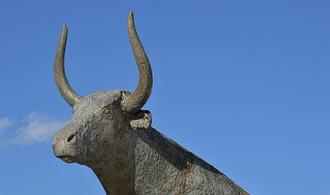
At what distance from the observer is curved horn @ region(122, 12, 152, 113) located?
10711mm

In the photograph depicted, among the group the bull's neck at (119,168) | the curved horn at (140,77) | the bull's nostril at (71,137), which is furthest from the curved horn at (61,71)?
the bull's nostril at (71,137)

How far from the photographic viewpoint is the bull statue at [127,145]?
10594 mm

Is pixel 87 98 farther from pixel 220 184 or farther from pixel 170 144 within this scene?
pixel 220 184

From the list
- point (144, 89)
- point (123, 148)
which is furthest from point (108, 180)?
point (144, 89)

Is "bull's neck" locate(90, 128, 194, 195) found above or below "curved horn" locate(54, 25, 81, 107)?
below

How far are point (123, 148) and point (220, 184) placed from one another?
1382 millimetres

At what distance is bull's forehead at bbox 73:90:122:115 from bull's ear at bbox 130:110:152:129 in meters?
0.26

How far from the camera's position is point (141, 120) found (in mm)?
10953

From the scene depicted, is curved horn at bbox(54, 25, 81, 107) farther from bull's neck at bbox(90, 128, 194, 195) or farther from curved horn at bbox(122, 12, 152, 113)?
bull's neck at bbox(90, 128, 194, 195)

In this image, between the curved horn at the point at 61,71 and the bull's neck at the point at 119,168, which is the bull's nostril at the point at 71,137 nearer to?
the bull's neck at the point at 119,168

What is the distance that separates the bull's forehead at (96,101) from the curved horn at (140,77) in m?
0.15

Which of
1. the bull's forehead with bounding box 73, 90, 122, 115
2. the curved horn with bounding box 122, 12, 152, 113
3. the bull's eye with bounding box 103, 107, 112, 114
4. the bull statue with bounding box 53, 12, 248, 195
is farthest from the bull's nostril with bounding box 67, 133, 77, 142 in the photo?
the curved horn with bounding box 122, 12, 152, 113

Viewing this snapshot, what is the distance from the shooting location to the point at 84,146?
10.5 meters

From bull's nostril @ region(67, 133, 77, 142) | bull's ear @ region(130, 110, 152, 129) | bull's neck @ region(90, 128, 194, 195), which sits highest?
bull's ear @ region(130, 110, 152, 129)
